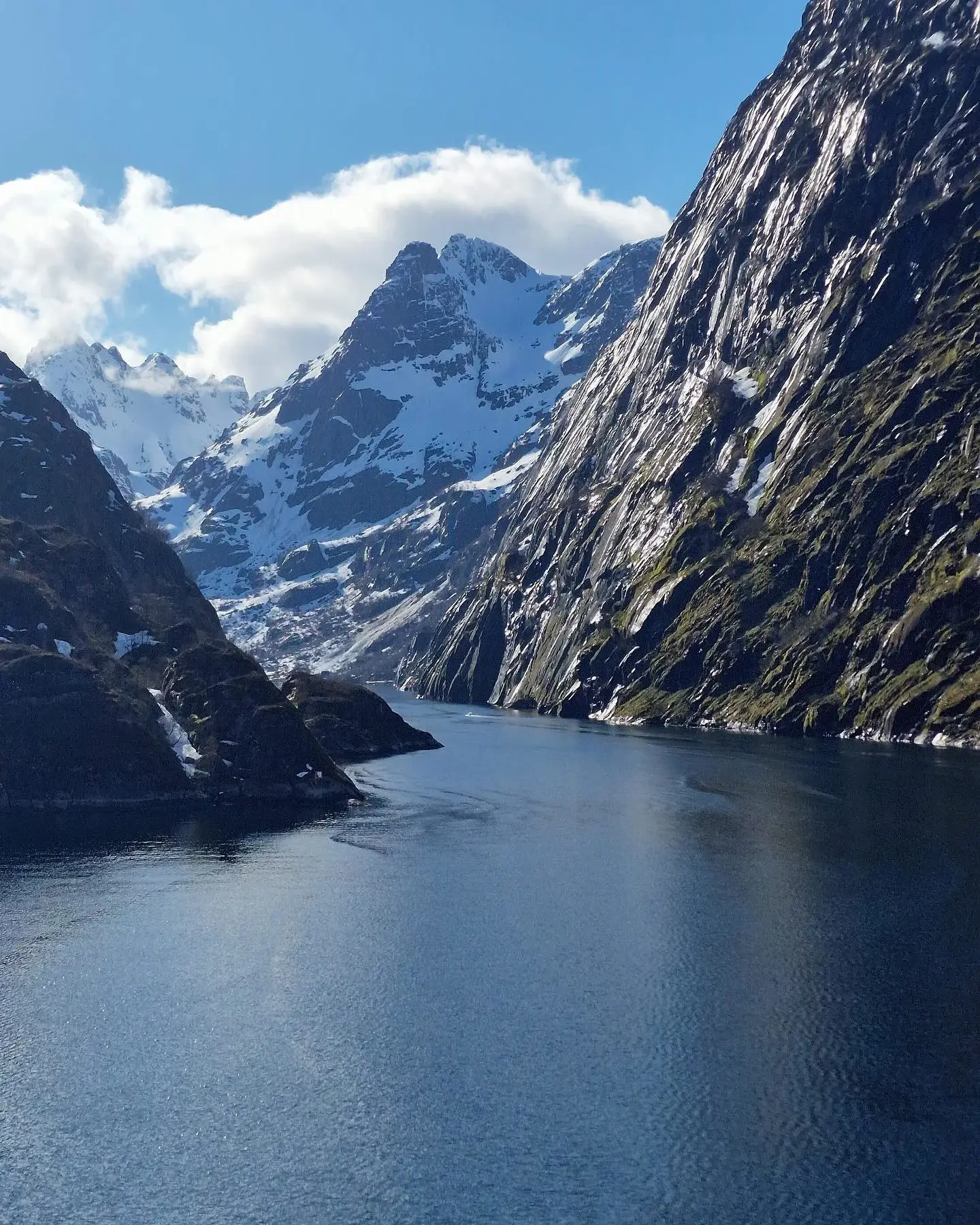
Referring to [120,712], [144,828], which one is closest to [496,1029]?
[144,828]

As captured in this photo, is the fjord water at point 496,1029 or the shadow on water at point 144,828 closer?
the fjord water at point 496,1029

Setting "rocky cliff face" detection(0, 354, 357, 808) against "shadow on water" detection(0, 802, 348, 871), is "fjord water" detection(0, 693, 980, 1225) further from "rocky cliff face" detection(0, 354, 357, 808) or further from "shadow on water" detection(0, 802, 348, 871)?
"rocky cliff face" detection(0, 354, 357, 808)

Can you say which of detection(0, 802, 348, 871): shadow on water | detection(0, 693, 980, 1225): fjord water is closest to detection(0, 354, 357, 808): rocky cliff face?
detection(0, 802, 348, 871): shadow on water

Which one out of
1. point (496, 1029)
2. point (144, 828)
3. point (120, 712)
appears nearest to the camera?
point (496, 1029)

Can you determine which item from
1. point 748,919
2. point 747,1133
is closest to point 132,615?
point 748,919

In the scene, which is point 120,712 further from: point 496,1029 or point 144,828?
point 496,1029

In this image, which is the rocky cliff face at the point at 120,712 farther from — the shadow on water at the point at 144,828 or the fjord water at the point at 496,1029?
the fjord water at the point at 496,1029

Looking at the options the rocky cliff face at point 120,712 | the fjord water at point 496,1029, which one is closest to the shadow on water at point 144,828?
the fjord water at point 496,1029

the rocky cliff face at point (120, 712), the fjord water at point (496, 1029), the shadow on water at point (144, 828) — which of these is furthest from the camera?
the rocky cliff face at point (120, 712)

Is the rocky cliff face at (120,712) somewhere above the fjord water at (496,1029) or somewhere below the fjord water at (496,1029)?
above
